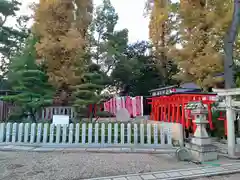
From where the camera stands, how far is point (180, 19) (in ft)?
26.9

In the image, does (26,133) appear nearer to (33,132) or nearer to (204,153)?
(33,132)

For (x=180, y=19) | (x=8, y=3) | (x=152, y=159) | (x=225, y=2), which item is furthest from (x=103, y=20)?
(x=152, y=159)

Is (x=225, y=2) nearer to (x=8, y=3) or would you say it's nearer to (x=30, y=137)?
(x=30, y=137)

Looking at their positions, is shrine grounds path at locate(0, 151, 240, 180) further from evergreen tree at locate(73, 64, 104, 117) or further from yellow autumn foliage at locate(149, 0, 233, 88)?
yellow autumn foliage at locate(149, 0, 233, 88)

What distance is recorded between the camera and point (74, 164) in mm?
3945

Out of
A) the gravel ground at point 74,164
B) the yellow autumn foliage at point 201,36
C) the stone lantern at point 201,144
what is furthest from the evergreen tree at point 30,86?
the yellow autumn foliage at point 201,36

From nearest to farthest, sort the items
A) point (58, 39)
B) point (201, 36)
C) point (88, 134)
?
point (88, 134) → point (201, 36) → point (58, 39)

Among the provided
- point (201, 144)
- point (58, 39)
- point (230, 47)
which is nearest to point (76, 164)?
point (201, 144)

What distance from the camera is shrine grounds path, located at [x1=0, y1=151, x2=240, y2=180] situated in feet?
11.0

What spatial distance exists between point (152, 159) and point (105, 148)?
4.82 feet

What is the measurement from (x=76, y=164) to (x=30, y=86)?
464 cm

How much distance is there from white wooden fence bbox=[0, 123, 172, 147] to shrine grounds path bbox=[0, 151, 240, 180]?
0.75 m

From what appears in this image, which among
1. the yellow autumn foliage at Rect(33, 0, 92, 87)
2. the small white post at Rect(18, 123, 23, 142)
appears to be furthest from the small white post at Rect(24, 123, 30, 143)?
the yellow autumn foliage at Rect(33, 0, 92, 87)

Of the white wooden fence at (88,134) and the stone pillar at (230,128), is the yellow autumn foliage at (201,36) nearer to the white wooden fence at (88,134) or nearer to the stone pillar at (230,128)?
the stone pillar at (230,128)
